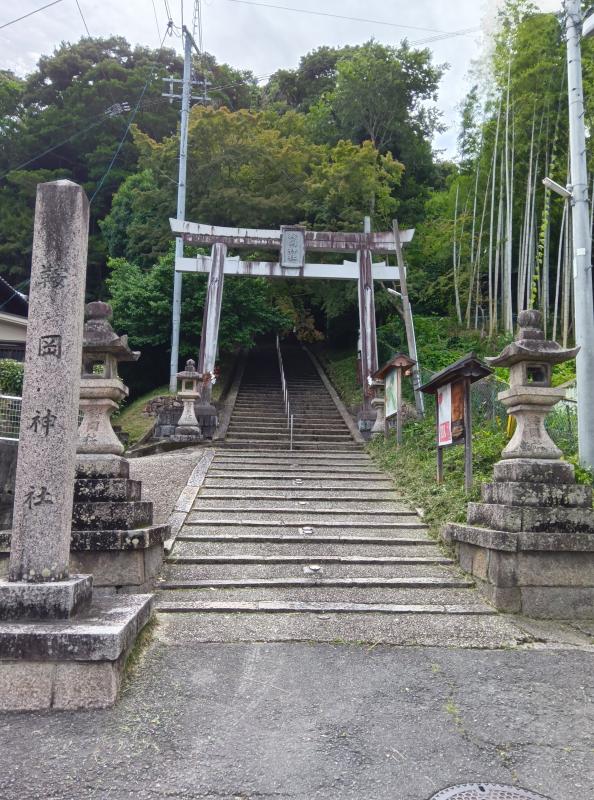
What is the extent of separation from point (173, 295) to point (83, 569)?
13360mm

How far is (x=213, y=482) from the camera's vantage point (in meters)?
8.70

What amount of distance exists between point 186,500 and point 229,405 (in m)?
7.27

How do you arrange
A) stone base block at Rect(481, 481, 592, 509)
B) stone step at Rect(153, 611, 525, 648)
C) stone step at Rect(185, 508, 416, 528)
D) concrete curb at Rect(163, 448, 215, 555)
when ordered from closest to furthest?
stone step at Rect(153, 611, 525, 648), stone base block at Rect(481, 481, 592, 509), concrete curb at Rect(163, 448, 215, 555), stone step at Rect(185, 508, 416, 528)

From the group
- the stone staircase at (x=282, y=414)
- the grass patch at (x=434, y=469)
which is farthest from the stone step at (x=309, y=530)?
the stone staircase at (x=282, y=414)

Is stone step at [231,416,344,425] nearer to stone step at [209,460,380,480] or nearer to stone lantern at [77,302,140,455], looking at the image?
stone step at [209,460,380,480]

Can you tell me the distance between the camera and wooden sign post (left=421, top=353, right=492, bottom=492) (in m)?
6.45

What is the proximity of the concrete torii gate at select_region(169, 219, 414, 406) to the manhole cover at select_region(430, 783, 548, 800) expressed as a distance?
Result: 39.4 ft

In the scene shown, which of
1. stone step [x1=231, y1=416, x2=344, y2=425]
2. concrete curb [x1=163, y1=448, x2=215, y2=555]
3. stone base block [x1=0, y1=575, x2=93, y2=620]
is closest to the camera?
stone base block [x1=0, y1=575, x2=93, y2=620]

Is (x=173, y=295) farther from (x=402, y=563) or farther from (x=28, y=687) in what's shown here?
(x=28, y=687)

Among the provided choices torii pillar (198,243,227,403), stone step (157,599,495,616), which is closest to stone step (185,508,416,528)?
stone step (157,599,495,616)

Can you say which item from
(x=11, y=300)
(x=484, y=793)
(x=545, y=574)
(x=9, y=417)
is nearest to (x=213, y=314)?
(x=11, y=300)

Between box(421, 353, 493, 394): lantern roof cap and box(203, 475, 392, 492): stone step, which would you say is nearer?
box(421, 353, 493, 394): lantern roof cap

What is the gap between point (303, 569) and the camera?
5484mm

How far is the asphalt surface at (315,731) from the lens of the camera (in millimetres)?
2332
